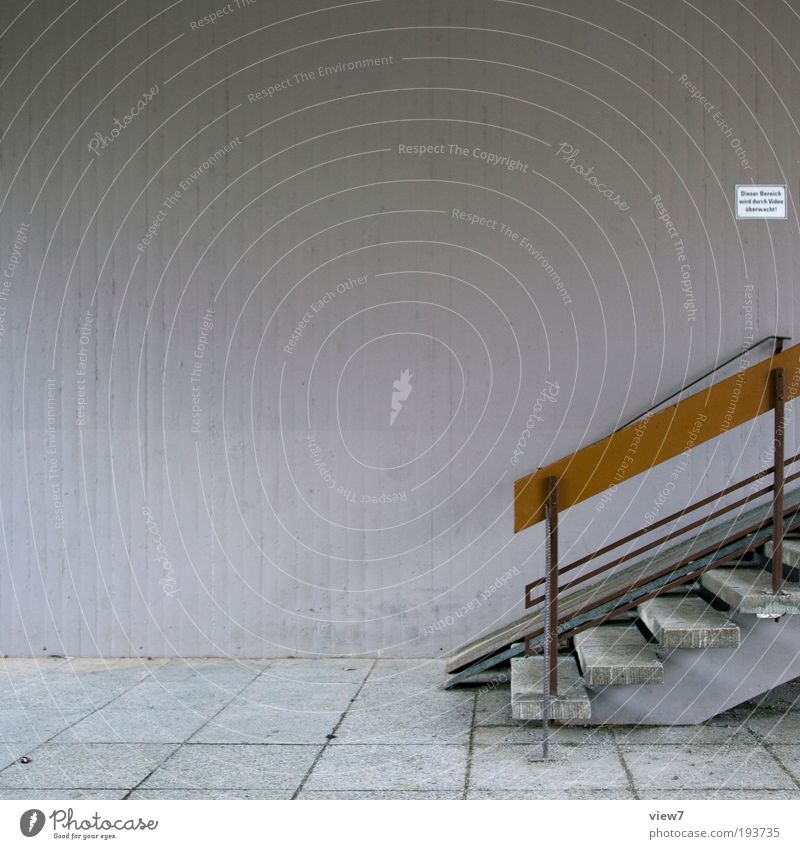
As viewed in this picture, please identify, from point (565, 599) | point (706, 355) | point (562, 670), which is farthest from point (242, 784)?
point (706, 355)

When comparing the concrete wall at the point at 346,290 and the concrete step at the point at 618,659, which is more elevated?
the concrete wall at the point at 346,290

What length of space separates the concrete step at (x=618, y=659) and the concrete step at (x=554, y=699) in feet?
0.21

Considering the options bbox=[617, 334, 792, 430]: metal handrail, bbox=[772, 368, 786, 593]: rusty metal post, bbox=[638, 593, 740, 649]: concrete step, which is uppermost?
bbox=[617, 334, 792, 430]: metal handrail

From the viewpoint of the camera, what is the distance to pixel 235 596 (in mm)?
5605

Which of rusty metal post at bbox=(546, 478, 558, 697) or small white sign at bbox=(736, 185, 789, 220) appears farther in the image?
small white sign at bbox=(736, 185, 789, 220)

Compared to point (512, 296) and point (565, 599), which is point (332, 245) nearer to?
point (512, 296)

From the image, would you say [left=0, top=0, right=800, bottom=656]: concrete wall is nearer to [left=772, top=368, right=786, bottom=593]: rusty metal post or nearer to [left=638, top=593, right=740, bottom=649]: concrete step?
[left=638, top=593, right=740, bottom=649]: concrete step

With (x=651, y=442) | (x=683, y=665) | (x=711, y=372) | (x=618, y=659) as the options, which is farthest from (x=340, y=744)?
(x=711, y=372)

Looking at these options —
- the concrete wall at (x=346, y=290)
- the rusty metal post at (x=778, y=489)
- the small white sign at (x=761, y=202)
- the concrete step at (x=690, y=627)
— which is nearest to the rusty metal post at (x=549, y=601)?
the concrete step at (x=690, y=627)

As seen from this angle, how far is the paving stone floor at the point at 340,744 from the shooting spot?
11.3 ft

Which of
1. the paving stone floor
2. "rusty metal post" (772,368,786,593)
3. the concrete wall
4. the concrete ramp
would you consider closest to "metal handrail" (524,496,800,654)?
the concrete ramp

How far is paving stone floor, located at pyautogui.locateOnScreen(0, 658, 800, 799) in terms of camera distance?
3.46m

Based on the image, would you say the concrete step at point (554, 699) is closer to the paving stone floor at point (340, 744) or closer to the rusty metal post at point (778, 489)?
the paving stone floor at point (340, 744)

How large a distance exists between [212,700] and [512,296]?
2517mm
